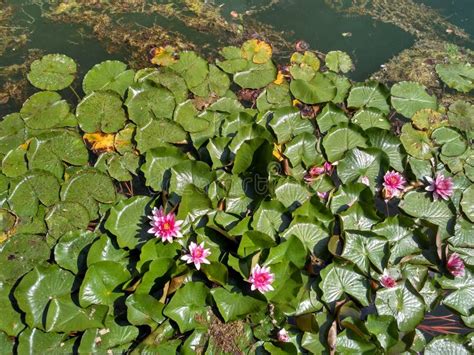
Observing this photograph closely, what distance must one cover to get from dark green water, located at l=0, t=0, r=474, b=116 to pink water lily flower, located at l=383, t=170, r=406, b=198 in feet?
6.02

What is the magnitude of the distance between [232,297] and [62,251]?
4.28 feet

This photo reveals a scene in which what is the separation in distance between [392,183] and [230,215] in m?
1.39

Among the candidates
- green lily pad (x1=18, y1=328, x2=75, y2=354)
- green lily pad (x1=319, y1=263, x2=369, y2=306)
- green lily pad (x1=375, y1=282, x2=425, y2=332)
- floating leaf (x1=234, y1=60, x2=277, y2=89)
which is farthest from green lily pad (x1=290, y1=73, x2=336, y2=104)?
green lily pad (x1=18, y1=328, x2=75, y2=354)

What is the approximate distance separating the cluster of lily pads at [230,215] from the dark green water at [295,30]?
2.31ft

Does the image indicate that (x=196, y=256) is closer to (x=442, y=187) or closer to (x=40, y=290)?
(x=40, y=290)

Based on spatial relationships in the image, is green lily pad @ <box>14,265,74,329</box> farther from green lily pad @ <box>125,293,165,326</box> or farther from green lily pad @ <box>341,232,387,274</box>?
green lily pad @ <box>341,232,387,274</box>

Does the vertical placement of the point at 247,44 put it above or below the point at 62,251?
above

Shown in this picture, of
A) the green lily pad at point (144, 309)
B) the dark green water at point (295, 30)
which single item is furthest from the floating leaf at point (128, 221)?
the dark green water at point (295, 30)

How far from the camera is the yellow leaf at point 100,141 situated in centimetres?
395

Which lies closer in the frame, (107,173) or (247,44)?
(107,173)

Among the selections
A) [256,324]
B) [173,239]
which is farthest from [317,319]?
[173,239]

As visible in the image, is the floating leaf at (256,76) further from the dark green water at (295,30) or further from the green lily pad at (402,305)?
the green lily pad at (402,305)

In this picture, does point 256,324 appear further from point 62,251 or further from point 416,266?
point 62,251

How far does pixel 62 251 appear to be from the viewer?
3.22 meters
